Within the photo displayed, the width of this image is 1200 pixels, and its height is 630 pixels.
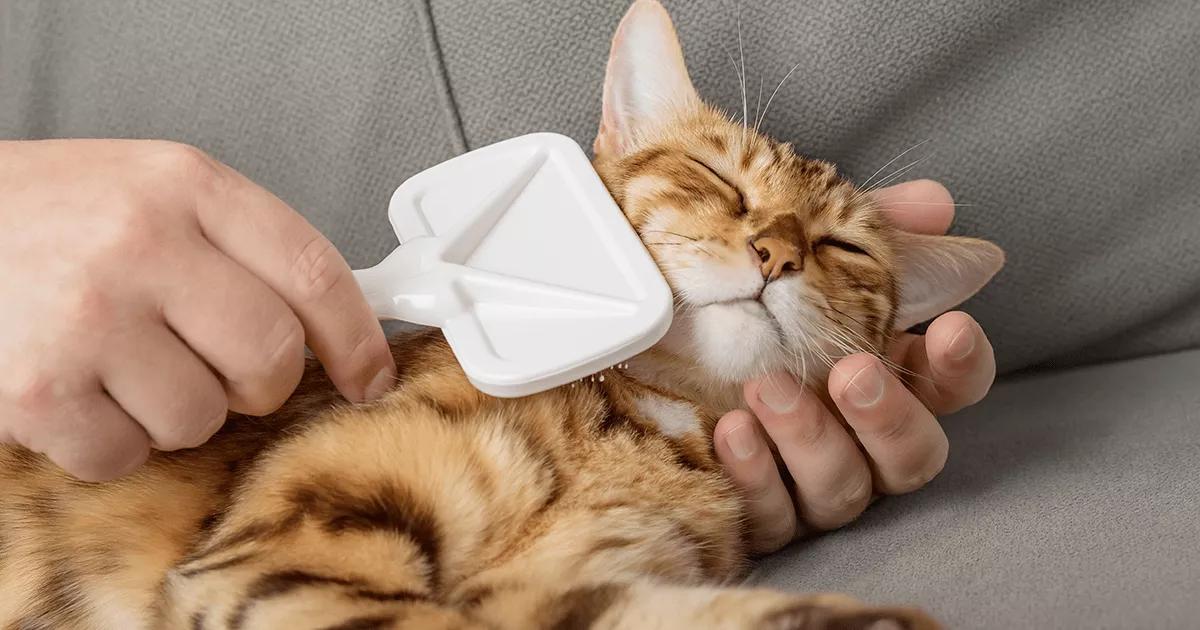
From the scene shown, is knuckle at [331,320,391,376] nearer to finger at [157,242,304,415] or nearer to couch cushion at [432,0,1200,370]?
finger at [157,242,304,415]

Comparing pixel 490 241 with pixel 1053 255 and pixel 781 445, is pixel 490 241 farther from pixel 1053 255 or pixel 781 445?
pixel 1053 255

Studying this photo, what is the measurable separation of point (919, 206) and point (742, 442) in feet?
1.71

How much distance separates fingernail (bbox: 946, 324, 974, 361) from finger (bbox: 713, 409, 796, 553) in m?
0.26

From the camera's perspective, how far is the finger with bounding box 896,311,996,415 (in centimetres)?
116

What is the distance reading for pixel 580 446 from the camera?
1114mm

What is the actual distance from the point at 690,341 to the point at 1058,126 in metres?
0.80

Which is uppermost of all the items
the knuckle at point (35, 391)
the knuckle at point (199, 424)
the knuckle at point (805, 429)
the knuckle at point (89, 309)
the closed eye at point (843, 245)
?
the knuckle at point (89, 309)

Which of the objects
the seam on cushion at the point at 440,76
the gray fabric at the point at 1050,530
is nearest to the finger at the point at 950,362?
the gray fabric at the point at 1050,530

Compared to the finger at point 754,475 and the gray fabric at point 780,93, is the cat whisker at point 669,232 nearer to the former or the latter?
the finger at point 754,475

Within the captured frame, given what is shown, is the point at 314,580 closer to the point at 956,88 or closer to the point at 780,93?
the point at 780,93

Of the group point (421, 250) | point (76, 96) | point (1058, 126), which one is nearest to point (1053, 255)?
point (1058, 126)

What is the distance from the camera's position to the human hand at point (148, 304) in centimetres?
87

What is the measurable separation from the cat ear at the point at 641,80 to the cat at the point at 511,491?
0.01 m

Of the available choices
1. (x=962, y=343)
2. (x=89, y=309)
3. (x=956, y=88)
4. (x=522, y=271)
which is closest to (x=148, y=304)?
(x=89, y=309)
